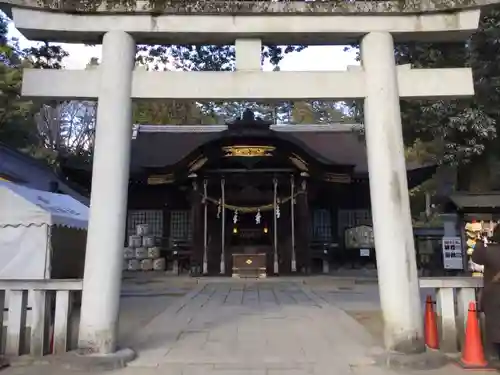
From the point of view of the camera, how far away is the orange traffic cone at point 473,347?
479 centimetres

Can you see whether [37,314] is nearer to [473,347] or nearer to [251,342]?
[251,342]

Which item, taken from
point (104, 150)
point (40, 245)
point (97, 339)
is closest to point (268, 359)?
point (97, 339)

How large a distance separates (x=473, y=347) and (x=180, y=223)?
49.2ft

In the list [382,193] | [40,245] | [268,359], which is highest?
[382,193]

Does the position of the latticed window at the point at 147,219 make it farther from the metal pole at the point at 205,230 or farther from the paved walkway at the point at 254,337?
the paved walkway at the point at 254,337

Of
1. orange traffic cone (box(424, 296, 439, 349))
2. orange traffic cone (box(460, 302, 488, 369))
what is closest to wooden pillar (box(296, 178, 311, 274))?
orange traffic cone (box(424, 296, 439, 349))

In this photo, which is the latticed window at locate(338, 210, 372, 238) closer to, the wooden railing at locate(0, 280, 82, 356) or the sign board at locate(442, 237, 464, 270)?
the sign board at locate(442, 237, 464, 270)

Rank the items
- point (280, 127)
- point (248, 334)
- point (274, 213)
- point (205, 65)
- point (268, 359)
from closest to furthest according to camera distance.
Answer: point (268, 359) → point (248, 334) → point (205, 65) → point (274, 213) → point (280, 127)

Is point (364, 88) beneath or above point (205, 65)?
beneath

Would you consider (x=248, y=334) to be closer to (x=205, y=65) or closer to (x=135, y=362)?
(x=135, y=362)

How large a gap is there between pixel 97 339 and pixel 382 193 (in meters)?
3.74

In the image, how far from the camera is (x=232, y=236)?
17.4 m

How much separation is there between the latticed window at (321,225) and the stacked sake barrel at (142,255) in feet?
21.4

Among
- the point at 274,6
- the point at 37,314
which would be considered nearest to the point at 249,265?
the point at 37,314
